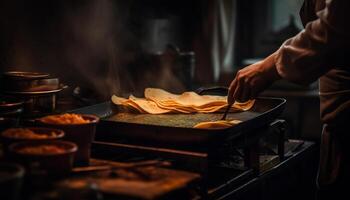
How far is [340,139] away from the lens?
2.67 meters

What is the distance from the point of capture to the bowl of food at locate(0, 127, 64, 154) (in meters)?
1.82

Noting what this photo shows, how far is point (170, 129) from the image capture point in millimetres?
2137

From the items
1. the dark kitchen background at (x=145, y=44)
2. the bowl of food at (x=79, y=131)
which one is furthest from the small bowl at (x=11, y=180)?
the dark kitchen background at (x=145, y=44)

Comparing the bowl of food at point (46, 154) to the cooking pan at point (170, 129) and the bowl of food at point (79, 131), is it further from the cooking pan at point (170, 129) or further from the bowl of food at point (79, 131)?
the cooking pan at point (170, 129)

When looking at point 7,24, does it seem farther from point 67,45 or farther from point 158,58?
point 158,58

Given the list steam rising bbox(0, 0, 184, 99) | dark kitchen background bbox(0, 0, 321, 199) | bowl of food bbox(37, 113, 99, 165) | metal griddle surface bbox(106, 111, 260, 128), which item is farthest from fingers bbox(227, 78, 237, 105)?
steam rising bbox(0, 0, 184, 99)

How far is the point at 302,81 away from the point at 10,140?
4.21 ft

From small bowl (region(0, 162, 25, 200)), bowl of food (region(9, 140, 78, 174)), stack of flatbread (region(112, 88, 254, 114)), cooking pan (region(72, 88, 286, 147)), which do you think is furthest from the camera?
stack of flatbread (region(112, 88, 254, 114))

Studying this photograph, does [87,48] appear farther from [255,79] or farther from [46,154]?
[46,154]

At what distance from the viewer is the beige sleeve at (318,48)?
215cm

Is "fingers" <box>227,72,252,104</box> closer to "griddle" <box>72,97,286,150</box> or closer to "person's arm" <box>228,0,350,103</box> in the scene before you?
"person's arm" <box>228,0,350,103</box>

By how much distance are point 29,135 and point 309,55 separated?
4.02 ft

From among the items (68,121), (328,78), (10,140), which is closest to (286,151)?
(328,78)

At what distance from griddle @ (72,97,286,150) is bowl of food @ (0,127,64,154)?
0.39 meters
